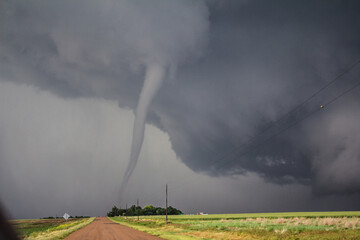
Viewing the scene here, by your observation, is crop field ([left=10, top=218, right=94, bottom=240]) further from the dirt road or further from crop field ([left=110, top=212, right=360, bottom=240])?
crop field ([left=110, top=212, right=360, bottom=240])

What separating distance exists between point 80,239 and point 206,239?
49.1 feet

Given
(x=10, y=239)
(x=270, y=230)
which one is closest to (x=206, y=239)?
(x=270, y=230)

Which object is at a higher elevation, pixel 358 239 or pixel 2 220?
pixel 2 220

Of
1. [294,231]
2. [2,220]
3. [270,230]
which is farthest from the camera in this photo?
[270,230]

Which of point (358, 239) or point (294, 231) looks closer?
point (358, 239)

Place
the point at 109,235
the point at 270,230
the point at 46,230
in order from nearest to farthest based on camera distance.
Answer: the point at 109,235 → the point at 270,230 → the point at 46,230

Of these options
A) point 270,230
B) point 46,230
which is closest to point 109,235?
point 270,230

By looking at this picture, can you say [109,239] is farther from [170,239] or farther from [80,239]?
[170,239]

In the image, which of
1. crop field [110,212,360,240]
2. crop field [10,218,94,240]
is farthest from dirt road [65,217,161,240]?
crop field [110,212,360,240]

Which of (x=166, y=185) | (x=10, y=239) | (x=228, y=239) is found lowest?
(x=228, y=239)

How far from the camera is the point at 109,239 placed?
29.9 metres

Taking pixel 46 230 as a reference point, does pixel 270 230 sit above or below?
above

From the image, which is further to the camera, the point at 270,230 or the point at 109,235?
the point at 270,230

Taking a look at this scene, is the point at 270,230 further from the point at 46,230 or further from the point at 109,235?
the point at 46,230
